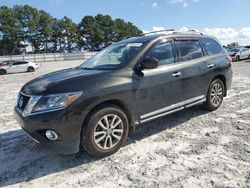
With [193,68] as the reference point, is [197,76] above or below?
below

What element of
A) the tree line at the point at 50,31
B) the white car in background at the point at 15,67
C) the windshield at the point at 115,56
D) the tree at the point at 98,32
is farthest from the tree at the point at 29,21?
the windshield at the point at 115,56

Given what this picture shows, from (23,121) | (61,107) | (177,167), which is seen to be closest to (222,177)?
(177,167)

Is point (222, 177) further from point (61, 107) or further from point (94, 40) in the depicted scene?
point (94, 40)

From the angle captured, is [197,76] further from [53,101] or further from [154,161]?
[53,101]

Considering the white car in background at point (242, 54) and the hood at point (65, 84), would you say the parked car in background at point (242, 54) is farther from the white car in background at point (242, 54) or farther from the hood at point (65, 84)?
the hood at point (65, 84)

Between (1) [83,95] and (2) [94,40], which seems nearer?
(1) [83,95]

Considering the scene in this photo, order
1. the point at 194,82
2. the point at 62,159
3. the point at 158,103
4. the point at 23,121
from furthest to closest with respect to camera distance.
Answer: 1. the point at 194,82
2. the point at 158,103
3. the point at 62,159
4. the point at 23,121

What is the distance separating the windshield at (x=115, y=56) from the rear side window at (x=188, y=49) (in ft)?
2.96

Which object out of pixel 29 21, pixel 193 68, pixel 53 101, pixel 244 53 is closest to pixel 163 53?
pixel 193 68

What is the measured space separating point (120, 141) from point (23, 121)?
56.1 inches

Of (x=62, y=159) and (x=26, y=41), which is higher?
(x=26, y=41)

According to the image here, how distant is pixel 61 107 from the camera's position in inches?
122

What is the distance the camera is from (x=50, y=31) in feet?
219

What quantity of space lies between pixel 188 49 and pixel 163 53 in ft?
2.56
